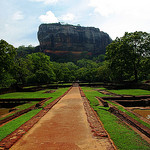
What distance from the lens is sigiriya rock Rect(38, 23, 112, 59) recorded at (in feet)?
355

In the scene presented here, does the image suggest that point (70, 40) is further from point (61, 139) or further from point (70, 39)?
point (61, 139)

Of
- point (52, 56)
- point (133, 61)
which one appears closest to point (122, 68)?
point (133, 61)

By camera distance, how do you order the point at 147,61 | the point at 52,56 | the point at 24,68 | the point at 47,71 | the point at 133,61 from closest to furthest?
1. the point at 147,61
2. the point at 133,61
3. the point at 24,68
4. the point at 47,71
5. the point at 52,56

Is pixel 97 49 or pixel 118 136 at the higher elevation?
pixel 97 49

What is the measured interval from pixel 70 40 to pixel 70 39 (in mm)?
918

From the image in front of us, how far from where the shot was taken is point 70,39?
361ft

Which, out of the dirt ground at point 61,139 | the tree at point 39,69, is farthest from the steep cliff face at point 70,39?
the dirt ground at point 61,139

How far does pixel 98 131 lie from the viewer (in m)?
4.07

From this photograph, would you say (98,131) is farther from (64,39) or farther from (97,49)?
(97,49)

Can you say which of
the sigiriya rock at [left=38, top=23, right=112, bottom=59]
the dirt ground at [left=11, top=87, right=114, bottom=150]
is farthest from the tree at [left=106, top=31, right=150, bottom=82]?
the sigiriya rock at [left=38, top=23, right=112, bottom=59]

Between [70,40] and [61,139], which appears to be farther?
[70,40]

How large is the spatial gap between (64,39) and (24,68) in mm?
87990

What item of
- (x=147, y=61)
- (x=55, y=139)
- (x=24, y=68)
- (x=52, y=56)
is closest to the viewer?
(x=55, y=139)

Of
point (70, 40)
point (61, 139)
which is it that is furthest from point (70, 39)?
point (61, 139)
